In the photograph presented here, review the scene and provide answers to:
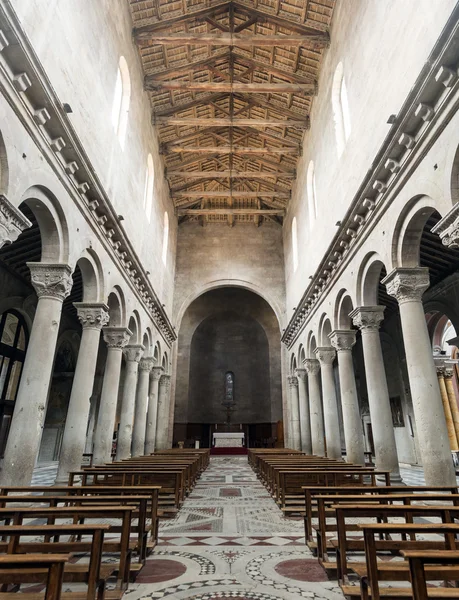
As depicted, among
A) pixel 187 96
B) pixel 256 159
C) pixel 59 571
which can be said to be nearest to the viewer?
pixel 59 571

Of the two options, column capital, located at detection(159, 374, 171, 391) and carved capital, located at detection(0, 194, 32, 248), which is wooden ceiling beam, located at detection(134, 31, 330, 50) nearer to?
carved capital, located at detection(0, 194, 32, 248)

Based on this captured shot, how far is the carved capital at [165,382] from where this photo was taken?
2161cm

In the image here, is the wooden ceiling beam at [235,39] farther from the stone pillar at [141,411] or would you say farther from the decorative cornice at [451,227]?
the stone pillar at [141,411]

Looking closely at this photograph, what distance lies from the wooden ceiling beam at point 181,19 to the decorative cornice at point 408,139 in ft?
32.1

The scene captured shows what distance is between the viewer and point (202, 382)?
2859 centimetres

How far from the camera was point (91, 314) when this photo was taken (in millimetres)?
10195

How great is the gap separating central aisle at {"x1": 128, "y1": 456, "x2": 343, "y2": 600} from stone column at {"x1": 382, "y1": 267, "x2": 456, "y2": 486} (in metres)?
2.61

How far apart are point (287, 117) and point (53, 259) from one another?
557 inches

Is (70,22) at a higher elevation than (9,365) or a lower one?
higher

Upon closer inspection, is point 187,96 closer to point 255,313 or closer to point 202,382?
point 255,313

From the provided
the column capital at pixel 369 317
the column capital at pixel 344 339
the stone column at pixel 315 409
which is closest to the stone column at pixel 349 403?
the column capital at pixel 344 339

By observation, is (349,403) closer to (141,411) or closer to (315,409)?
(315,409)

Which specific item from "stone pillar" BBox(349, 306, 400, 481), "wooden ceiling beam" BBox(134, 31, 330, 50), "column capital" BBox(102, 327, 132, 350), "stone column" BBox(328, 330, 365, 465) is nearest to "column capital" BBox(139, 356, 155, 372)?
"column capital" BBox(102, 327, 132, 350)

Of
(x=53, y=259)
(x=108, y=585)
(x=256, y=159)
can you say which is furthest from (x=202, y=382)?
(x=108, y=585)
